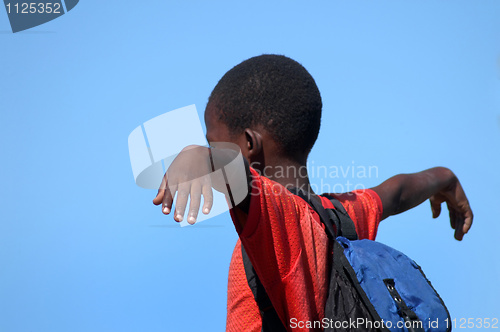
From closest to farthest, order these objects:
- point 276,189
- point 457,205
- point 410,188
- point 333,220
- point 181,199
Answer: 1. point 181,199
2. point 276,189
3. point 333,220
4. point 410,188
5. point 457,205

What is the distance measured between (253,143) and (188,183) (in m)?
0.39

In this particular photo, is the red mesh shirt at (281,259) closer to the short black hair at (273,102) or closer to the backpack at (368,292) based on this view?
the backpack at (368,292)

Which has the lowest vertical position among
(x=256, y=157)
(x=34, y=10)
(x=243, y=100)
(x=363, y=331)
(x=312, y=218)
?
(x=363, y=331)

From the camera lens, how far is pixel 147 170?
0.66 m

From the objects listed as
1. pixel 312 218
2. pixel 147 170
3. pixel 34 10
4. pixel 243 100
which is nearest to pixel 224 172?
pixel 147 170

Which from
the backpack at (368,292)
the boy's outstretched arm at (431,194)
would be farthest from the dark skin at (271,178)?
the backpack at (368,292)

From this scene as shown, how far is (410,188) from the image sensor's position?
4.16ft

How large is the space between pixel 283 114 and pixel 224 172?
1.14ft

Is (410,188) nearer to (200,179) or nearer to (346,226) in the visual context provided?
(346,226)

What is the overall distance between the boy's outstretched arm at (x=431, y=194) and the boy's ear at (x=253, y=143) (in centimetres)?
34

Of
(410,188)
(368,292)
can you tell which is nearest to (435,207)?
(410,188)

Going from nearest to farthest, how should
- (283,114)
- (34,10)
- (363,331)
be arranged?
(363,331) → (283,114) → (34,10)

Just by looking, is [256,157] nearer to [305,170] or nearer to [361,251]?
[305,170]

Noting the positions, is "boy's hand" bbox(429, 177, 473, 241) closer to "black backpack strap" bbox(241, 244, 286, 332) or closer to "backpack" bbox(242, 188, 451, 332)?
"backpack" bbox(242, 188, 451, 332)
